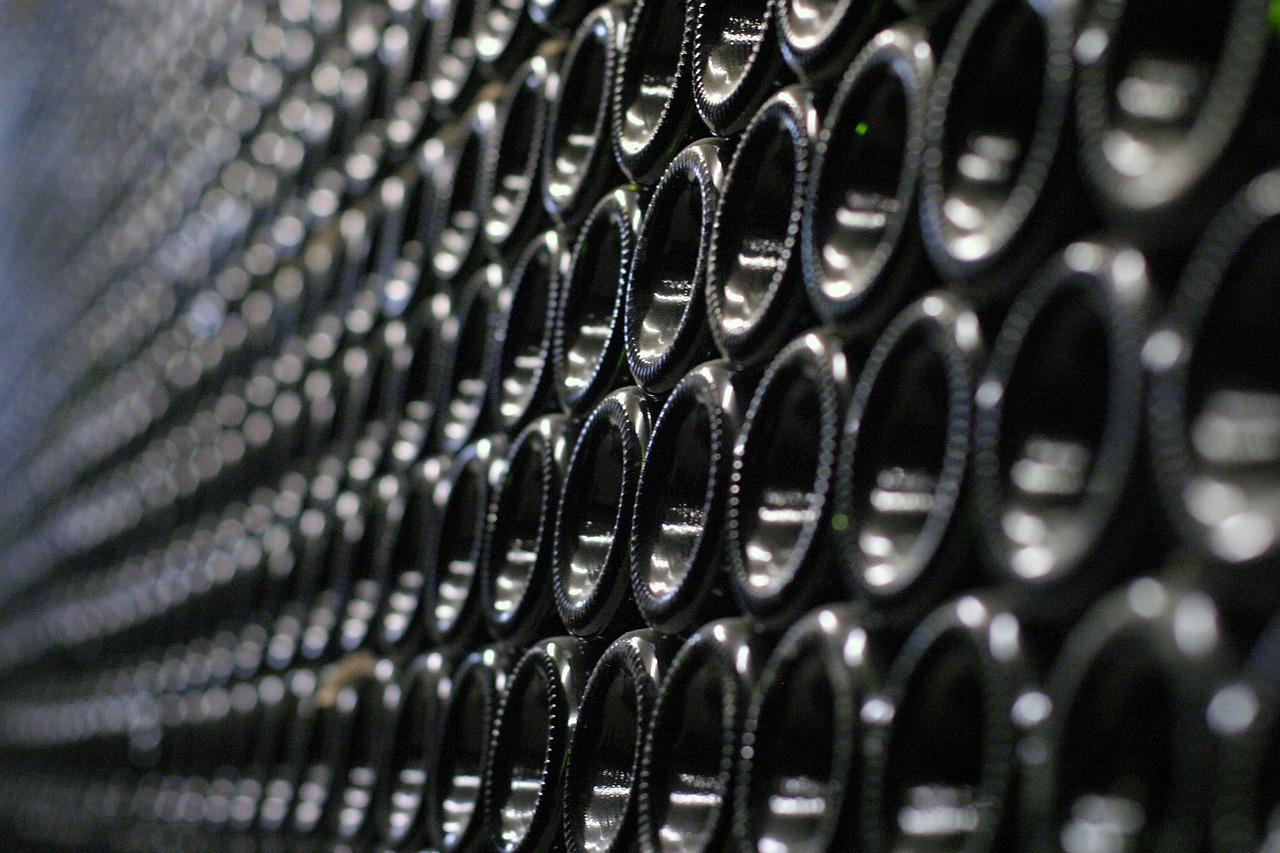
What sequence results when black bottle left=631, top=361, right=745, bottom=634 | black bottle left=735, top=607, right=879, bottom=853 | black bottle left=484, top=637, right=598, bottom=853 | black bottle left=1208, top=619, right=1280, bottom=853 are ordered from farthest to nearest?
1. black bottle left=484, top=637, right=598, bottom=853
2. black bottle left=631, top=361, right=745, bottom=634
3. black bottle left=735, top=607, right=879, bottom=853
4. black bottle left=1208, top=619, right=1280, bottom=853

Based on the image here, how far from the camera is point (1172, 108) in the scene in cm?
32

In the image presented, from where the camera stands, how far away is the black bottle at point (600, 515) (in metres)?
0.60

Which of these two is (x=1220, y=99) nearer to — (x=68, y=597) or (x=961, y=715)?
(x=961, y=715)

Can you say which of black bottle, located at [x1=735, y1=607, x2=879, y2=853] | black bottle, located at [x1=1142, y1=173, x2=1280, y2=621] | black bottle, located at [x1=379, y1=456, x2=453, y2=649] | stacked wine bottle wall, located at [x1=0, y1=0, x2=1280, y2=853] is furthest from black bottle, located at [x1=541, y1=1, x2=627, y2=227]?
black bottle, located at [x1=1142, y1=173, x2=1280, y2=621]

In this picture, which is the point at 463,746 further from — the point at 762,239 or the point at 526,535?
the point at 762,239

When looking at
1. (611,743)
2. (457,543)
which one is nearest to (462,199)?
(457,543)

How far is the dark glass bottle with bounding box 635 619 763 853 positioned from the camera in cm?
47

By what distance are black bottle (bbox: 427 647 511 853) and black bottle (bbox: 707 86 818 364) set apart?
30 cm

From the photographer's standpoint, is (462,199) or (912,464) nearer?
(912,464)

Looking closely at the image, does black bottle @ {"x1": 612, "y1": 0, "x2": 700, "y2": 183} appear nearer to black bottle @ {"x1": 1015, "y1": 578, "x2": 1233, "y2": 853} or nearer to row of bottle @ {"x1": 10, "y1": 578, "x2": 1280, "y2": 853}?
row of bottle @ {"x1": 10, "y1": 578, "x2": 1280, "y2": 853}

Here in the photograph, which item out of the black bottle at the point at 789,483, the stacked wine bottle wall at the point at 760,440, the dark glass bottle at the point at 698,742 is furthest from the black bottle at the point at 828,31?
the dark glass bottle at the point at 698,742

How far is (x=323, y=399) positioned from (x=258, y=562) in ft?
0.59

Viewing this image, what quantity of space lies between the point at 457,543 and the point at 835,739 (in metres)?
0.46

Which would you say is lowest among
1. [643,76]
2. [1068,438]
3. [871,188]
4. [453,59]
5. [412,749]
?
[412,749]
